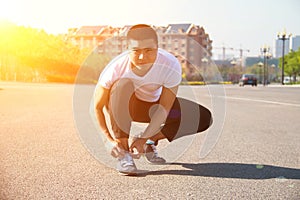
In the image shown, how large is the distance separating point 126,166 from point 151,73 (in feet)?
2.23

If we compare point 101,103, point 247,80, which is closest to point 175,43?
point 101,103

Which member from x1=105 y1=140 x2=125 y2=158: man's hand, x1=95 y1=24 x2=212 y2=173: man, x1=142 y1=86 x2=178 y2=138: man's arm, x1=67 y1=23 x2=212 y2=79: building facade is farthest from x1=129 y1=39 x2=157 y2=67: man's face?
x1=105 y1=140 x2=125 y2=158: man's hand

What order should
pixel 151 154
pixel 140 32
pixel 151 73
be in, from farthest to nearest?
1. pixel 151 154
2. pixel 151 73
3. pixel 140 32

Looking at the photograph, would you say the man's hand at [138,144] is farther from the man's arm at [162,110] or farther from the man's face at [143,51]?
A: the man's face at [143,51]

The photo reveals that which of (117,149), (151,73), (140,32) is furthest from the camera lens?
(117,149)

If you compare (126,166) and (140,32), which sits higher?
(140,32)

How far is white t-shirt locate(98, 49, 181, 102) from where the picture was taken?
3283 millimetres

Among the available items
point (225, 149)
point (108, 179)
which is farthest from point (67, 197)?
point (225, 149)

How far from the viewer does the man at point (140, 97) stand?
10.5 feet

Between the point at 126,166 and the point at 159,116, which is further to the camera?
the point at 159,116

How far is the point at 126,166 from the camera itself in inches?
131

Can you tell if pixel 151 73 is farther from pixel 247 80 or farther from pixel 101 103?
pixel 247 80

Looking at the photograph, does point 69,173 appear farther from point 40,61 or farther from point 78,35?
point 40,61

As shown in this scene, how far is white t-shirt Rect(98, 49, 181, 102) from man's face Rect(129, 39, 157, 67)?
0.06 metres
